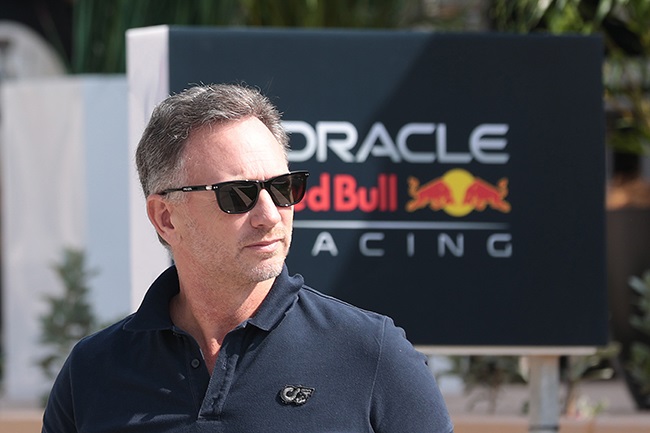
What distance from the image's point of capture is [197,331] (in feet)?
7.86

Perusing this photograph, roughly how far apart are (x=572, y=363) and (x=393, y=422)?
12.4 ft

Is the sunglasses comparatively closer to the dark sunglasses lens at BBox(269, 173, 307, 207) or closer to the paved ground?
the dark sunglasses lens at BBox(269, 173, 307, 207)

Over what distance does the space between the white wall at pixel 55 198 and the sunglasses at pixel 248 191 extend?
540cm

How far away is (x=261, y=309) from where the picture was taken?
232cm

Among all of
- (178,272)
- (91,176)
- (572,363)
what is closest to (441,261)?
(178,272)

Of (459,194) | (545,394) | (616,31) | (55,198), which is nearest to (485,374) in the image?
(545,394)

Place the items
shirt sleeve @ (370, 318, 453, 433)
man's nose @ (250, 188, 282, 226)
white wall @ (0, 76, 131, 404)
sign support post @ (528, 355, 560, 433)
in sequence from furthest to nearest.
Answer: white wall @ (0, 76, 131, 404) < sign support post @ (528, 355, 560, 433) < man's nose @ (250, 188, 282, 226) < shirt sleeve @ (370, 318, 453, 433)

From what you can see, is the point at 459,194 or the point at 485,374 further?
the point at 485,374

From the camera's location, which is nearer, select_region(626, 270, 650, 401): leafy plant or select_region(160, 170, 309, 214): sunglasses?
select_region(160, 170, 309, 214): sunglasses

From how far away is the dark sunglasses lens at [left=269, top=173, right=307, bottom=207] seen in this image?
2.31 m

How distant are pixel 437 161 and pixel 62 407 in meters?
1.83

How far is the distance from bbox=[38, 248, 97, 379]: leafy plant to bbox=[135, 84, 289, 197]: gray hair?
4882mm

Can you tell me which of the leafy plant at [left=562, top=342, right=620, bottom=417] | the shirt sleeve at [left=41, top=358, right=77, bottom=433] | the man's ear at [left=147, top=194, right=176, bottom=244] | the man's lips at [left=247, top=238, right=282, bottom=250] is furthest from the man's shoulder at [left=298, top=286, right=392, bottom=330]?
the leafy plant at [left=562, top=342, right=620, bottom=417]

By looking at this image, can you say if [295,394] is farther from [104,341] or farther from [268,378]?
[104,341]
